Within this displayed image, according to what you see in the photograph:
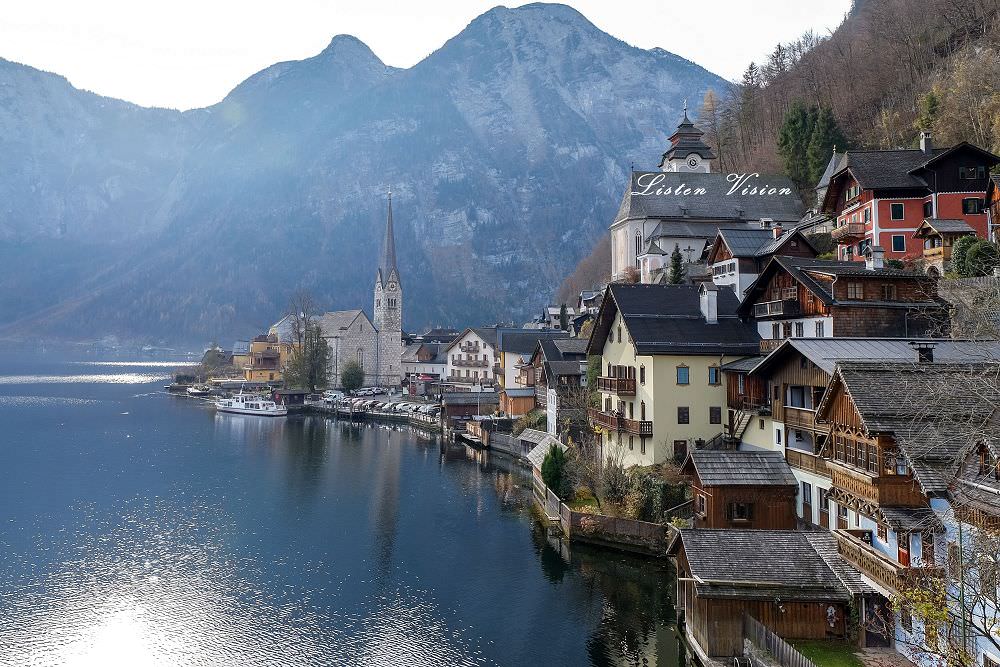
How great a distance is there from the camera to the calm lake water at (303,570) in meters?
26.2

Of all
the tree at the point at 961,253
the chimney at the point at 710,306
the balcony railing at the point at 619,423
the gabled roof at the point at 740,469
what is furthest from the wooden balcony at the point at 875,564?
the tree at the point at 961,253

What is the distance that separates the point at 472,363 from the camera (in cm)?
9956

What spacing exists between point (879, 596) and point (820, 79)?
79518 mm

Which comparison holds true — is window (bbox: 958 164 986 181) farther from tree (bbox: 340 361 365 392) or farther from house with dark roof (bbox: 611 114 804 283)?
tree (bbox: 340 361 365 392)

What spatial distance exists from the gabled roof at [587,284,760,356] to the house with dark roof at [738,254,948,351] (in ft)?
10.4

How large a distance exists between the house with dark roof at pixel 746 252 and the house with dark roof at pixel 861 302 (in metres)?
7.18

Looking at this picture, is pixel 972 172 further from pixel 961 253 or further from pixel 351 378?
pixel 351 378

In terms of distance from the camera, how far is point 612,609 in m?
28.4

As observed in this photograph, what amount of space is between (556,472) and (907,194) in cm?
2670

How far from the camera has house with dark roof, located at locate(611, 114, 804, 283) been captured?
238ft

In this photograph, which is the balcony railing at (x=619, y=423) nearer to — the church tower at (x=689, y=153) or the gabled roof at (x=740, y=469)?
the gabled roof at (x=740, y=469)

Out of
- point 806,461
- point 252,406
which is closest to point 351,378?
point 252,406

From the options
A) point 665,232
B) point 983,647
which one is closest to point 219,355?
point 665,232

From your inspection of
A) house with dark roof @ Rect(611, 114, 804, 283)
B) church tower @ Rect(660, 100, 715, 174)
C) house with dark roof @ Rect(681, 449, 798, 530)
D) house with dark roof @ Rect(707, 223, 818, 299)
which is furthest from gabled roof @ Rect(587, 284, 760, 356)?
church tower @ Rect(660, 100, 715, 174)
